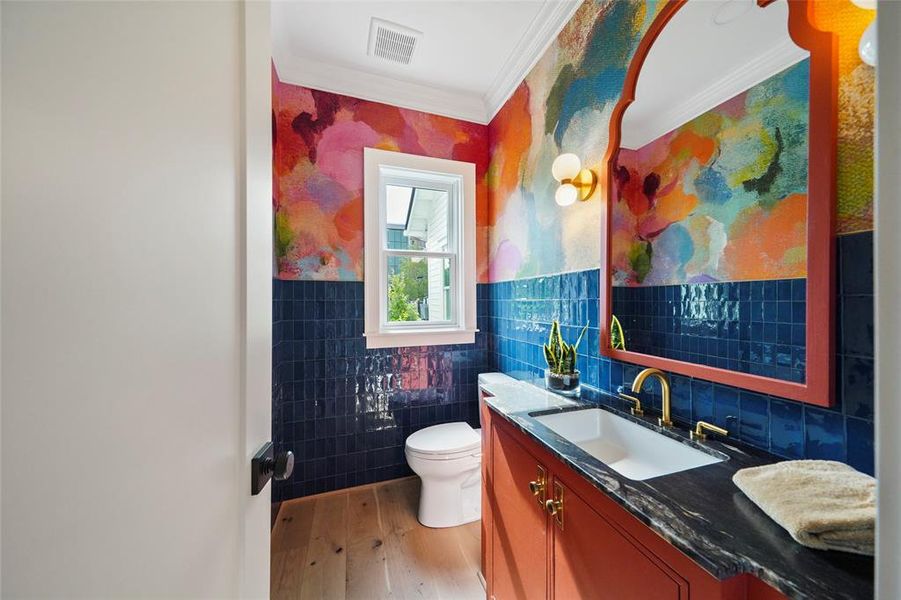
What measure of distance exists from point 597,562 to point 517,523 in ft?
1.32

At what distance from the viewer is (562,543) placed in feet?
2.89

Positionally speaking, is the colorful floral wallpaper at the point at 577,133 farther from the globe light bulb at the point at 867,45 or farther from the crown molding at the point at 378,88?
the crown molding at the point at 378,88

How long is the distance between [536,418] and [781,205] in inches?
35.8

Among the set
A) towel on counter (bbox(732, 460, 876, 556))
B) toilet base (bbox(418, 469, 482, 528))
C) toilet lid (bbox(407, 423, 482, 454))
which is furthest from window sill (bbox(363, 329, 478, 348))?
towel on counter (bbox(732, 460, 876, 556))

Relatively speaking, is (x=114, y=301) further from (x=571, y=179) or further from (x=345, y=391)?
(x=345, y=391)

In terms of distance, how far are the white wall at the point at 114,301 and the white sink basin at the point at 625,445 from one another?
1.04 m

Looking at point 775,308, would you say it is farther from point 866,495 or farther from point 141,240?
point 141,240

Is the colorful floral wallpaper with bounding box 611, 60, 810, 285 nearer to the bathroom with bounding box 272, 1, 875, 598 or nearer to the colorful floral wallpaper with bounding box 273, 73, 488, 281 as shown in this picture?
the bathroom with bounding box 272, 1, 875, 598

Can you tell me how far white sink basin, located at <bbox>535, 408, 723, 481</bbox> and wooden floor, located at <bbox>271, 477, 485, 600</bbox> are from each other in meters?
0.86

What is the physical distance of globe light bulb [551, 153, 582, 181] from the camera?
4.81 feet

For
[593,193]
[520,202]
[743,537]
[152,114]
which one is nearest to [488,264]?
[520,202]

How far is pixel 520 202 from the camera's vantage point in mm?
2008

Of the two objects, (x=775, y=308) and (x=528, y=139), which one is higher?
(x=528, y=139)

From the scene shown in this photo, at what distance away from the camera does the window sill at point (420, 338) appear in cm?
218
